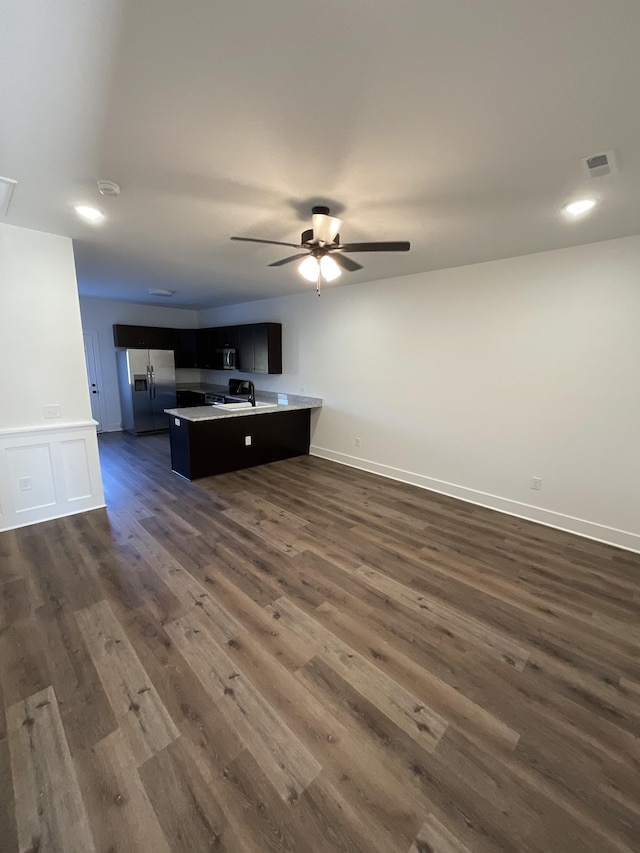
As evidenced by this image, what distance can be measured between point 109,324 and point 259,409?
4131 millimetres

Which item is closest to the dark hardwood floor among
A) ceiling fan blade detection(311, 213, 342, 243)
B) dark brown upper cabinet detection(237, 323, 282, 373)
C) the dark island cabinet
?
ceiling fan blade detection(311, 213, 342, 243)

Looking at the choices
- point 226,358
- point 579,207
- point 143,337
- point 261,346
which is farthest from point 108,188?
point 143,337

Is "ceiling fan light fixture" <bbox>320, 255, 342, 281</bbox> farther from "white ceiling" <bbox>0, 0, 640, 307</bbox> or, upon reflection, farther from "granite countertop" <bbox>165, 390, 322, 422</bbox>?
"granite countertop" <bbox>165, 390, 322, 422</bbox>

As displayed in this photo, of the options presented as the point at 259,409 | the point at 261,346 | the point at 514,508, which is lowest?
the point at 514,508

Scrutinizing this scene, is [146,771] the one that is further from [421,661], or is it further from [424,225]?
[424,225]

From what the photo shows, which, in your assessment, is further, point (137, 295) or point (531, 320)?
point (137, 295)

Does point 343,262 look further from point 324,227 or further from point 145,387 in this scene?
point 145,387

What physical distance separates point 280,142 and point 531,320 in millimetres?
2761

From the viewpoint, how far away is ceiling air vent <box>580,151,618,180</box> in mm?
1626

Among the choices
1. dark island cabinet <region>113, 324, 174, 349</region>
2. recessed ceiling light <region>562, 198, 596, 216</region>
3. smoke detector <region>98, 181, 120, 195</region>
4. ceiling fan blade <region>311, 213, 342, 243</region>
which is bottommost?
dark island cabinet <region>113, 324, 174, 349</region>

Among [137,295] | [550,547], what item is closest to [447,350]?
[550,547]

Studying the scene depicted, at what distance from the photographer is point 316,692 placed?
1641mm

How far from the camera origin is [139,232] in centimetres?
279

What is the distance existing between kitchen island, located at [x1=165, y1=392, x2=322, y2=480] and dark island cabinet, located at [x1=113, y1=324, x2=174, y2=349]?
2.95 metres
